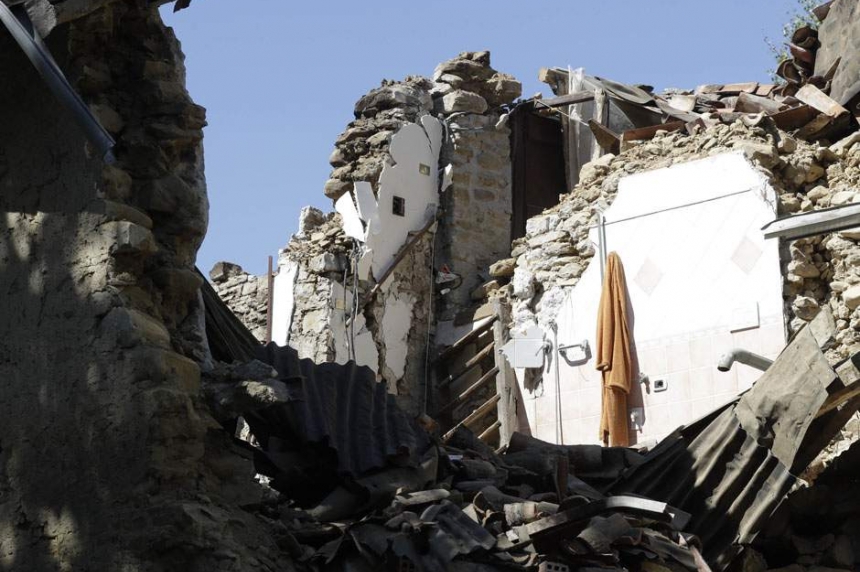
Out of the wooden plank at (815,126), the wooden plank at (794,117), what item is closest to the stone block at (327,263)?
the wooden plank at (794,117)

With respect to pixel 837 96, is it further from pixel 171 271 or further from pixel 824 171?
pixel 171 271

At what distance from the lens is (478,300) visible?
46.8 feet

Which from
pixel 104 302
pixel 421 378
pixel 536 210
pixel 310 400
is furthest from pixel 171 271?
pixel 536 210

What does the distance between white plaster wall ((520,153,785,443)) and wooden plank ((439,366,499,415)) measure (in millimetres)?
441

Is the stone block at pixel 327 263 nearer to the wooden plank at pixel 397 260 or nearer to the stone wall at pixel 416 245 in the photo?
the stone wall at pixel 416 245

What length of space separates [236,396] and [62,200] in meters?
1.16

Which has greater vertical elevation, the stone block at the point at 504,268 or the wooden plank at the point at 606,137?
the wooden plank at the point at 606,137

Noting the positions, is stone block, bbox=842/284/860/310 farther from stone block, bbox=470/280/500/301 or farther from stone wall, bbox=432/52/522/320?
stone wall, bbox=432/52/522/320

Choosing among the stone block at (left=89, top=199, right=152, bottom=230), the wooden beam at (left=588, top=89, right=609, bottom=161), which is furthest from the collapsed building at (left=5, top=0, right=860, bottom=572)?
the wooden beam at (left=588, top=89, right=609, bottom=161)

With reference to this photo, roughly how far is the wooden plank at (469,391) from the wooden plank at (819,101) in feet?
11.9

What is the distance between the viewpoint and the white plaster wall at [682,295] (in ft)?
39.4

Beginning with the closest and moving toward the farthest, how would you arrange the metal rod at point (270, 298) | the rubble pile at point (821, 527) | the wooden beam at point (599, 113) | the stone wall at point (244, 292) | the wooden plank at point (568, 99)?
1. the rubble pile at point (821, 527)
2. the metal rod at point (270, 298)
3. the stone wall at point (244, 292)
4. the wooden beam at point (599, 113)
5. the wooden plank at point (568, 99)

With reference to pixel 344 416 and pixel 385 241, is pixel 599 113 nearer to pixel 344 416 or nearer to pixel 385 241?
pixel 385 241

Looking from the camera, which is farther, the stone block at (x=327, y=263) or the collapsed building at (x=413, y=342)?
the stone block at (x=327, y=263)
